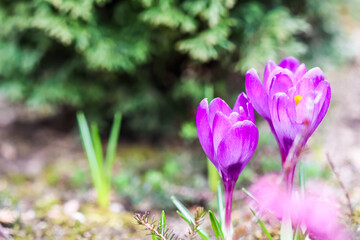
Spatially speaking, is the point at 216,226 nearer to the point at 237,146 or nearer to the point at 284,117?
the point at 237,146

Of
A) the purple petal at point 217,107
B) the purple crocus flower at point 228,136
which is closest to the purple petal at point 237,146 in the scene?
the purple crocus flower at point 228,136

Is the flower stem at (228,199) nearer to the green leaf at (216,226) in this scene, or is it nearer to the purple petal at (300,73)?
the green leaf at (216,226)

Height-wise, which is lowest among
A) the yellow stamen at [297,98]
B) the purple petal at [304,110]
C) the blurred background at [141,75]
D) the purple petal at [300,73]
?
the purple petal at [304,110]

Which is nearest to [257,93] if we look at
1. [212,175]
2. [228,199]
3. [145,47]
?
[228,199]

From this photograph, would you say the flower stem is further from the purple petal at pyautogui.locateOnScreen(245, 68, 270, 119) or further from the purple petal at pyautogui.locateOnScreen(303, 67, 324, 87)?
the purple petal at pyautogui.locateOnScreen(303, 67, 324, 87)

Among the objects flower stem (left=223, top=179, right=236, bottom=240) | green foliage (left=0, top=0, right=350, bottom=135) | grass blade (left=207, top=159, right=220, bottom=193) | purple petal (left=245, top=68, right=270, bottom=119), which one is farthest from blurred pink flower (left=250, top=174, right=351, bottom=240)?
green foliage (left=0, top=0, right=350, bottom=135)

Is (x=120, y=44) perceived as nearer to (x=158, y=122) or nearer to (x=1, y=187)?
(x=158, y=122)

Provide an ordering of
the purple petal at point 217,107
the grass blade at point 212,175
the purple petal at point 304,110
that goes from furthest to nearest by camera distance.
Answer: the grass blade at point 212,175
the purple petal at point 217,107
the purple petal at point 304,110

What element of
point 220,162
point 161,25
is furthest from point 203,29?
point 220,162
